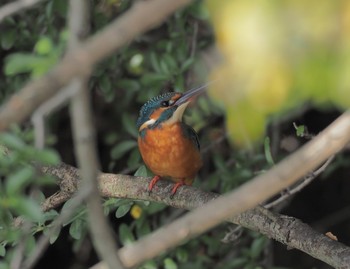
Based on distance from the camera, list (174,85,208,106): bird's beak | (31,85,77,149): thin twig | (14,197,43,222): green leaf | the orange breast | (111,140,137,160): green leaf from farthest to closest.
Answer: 1. (111,140,137,160): green leaf
2. the orange breast
3. (174,85,208,106): bird's beak
4. (14,197,43,222): green leaf
5. (31,85,77,149): thin twig

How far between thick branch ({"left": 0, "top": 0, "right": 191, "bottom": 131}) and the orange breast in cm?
→ 212

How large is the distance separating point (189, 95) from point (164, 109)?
173 millimetres

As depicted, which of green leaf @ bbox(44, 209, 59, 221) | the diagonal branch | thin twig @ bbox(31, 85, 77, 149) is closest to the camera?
the diagonal branch

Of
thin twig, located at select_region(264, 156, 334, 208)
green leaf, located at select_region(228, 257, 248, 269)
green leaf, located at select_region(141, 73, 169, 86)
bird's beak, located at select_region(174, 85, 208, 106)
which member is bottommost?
green leaf, located at select_region(228, 257, 248, 269)

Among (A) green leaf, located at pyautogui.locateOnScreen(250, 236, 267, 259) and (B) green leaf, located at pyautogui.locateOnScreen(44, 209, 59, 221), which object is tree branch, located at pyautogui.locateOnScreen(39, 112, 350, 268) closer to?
(B) green leaf, located at pyautogui.locateOnScreen(44, 209, 59, 221)

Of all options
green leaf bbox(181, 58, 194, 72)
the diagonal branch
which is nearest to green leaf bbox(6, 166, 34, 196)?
the diagonal branch

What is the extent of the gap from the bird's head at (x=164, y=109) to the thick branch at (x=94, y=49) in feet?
7.01

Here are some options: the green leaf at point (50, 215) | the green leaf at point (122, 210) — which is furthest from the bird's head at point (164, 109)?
the green leaf at point (50, 215)

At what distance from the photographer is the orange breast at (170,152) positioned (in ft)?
10.8

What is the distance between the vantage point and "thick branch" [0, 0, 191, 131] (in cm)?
107

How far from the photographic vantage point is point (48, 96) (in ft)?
3.78

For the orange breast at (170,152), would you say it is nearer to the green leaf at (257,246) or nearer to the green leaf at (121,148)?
the green leaf at (121,148)

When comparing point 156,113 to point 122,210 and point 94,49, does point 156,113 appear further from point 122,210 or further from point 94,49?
point 94,49

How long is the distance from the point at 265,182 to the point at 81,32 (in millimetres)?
371
